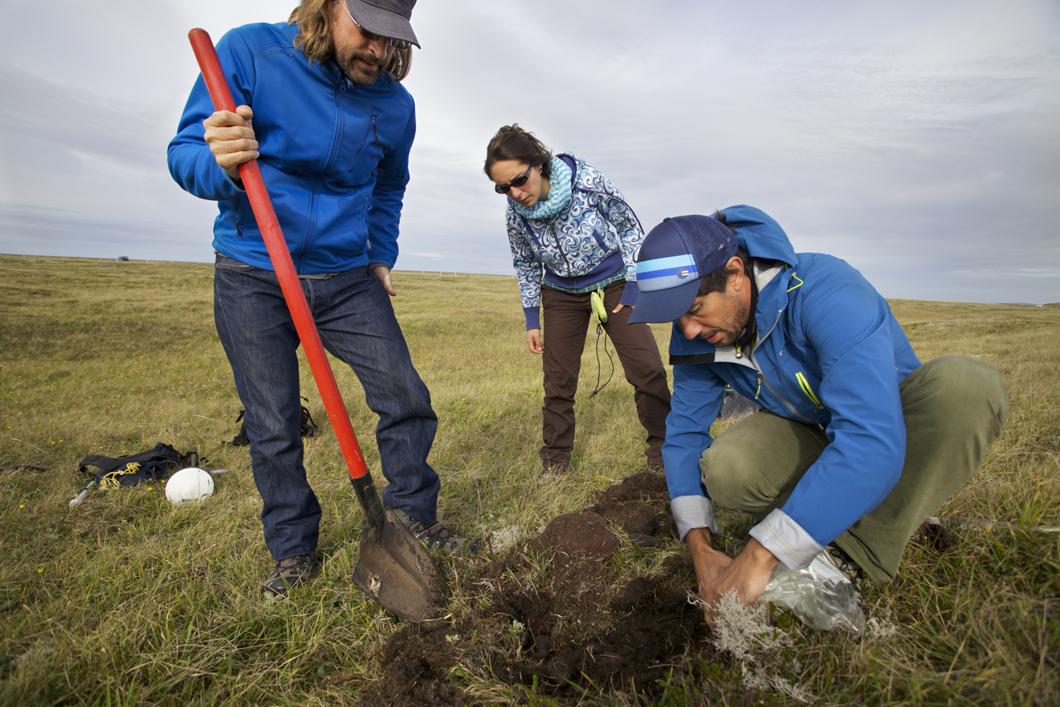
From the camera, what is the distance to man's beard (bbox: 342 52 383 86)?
2412mm

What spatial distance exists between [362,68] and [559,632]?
8.12 ft

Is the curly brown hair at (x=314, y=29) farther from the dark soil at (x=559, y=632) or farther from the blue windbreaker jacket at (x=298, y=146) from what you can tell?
the dark soil at (x=559, y=632)

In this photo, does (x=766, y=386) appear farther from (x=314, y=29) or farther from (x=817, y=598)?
(x=314, y=29)

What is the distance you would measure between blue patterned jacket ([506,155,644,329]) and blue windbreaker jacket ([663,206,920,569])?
4.67ft

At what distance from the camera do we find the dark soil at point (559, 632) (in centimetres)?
196

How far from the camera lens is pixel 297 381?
110 inches

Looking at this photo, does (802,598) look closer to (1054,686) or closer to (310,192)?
(1054,686)

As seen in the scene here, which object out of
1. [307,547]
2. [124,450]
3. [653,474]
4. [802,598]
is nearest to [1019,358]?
[653,474]

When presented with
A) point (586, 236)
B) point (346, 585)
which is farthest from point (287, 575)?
point (586, 236)

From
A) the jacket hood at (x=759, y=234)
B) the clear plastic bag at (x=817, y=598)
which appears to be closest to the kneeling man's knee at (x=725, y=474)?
the clear plastic bag at (x=817, y=598)

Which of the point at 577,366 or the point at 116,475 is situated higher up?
the point at 577,366

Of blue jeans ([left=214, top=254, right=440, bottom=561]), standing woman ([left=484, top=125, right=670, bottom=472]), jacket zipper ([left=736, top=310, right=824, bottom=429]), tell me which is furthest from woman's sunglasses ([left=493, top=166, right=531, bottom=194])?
jacket zipper ([left=736, top=310, right=824, bottom=429])

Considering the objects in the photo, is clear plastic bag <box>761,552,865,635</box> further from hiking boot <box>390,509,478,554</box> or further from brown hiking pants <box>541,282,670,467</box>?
brown hiking pants <box>541,282,670,467</box>

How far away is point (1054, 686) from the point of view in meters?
1.45
